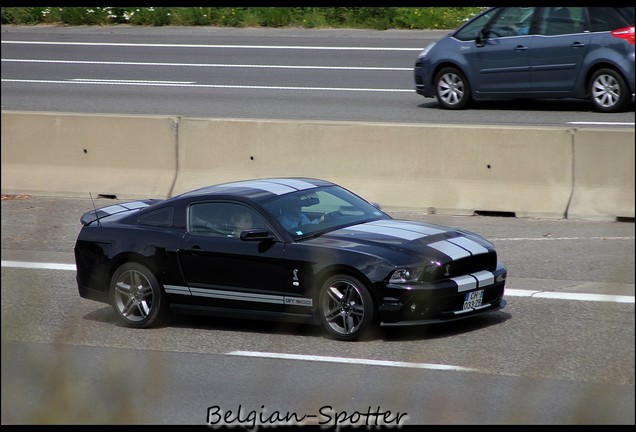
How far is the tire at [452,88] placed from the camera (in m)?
17.8

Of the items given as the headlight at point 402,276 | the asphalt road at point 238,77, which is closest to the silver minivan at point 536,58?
the asphalt road at point 238,77

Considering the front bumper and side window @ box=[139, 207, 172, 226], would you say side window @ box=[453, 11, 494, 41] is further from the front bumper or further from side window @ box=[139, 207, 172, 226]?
the front bumper

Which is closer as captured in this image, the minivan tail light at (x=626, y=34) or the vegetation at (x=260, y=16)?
the minivan tail light at (x=626, y=34)

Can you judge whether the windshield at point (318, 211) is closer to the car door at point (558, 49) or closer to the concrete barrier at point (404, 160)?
the concrete barrier at point (404, 160)

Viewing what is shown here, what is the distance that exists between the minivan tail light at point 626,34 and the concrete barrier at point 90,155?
7.20 metres

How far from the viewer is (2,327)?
3180mm

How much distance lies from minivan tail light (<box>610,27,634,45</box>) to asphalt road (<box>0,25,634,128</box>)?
1.28m

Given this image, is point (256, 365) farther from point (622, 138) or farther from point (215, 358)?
point (622, 138)

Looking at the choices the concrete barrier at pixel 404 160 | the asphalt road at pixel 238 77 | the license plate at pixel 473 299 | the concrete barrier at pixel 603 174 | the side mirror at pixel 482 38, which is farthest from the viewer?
the asphalt road at pixel 238 77

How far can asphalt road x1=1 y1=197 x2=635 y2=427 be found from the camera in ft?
10.6

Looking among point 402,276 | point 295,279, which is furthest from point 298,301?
point 402,276

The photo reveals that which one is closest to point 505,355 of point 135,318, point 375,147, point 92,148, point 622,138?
point 135,318

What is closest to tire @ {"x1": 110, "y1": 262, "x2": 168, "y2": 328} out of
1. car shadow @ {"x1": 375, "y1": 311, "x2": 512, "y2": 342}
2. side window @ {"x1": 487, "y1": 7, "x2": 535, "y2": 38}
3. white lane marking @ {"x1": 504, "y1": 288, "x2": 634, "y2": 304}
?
car shadow @ {"x1": 375, "y1": 311, "x2": 512, "y2": 342}

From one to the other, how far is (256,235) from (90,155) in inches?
247
